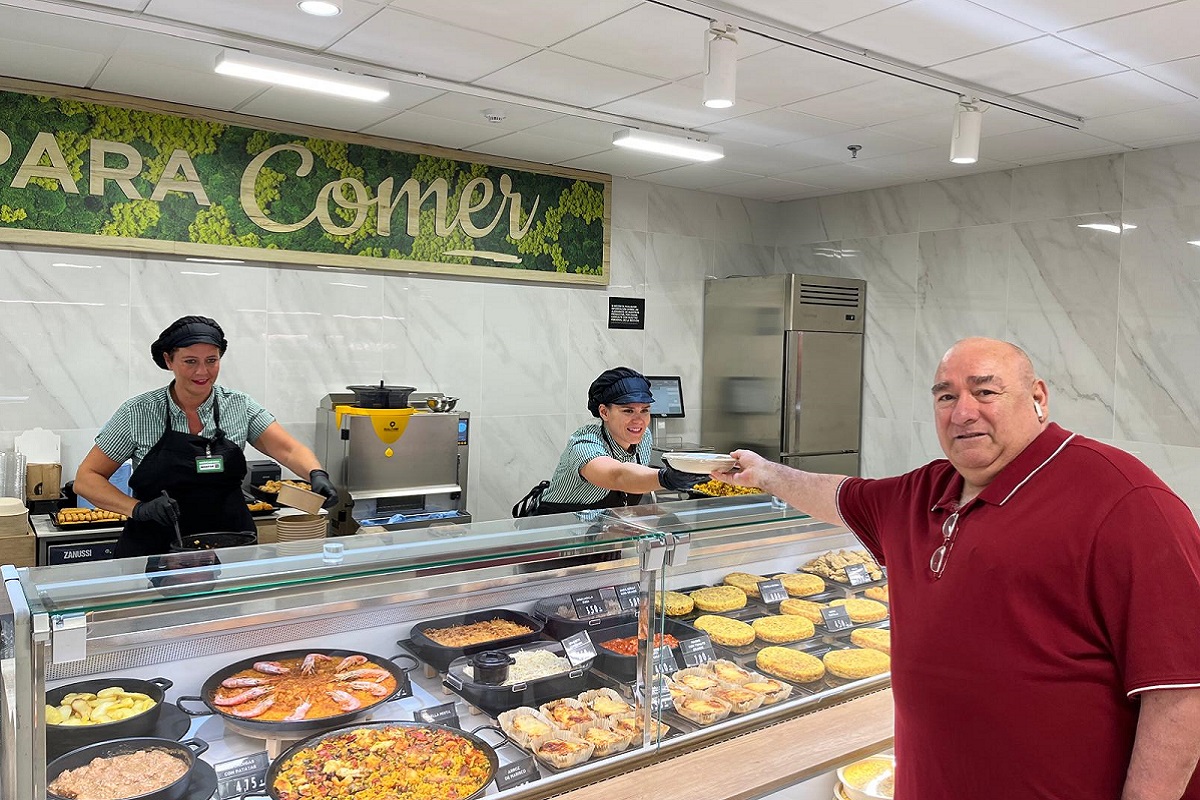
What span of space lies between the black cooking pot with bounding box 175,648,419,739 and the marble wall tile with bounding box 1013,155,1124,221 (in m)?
5.31

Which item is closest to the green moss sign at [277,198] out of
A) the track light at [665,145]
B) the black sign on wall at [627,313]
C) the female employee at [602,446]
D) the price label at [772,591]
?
the black sign on wall at [627,313]

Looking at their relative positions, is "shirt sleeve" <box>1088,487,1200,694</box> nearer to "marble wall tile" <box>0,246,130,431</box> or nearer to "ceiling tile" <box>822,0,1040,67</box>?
"ceiling tile" <box>822,0,1040,67</box>

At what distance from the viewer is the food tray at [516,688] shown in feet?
6.75

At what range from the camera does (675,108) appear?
4738 mm

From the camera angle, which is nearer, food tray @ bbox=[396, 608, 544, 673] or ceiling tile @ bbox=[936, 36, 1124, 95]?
food tray @ bbox=[396, 608, 544, 673]

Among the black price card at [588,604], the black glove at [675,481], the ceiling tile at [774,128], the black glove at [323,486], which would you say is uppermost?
the ceiling tile at [774,128]

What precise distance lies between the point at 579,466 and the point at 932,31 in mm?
2168

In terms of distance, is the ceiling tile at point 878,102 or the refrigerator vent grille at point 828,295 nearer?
the ceiling tile at point 878,102

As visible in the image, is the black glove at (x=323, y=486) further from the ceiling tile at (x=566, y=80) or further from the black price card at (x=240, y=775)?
the ceiling tile at (x=566, y=80)

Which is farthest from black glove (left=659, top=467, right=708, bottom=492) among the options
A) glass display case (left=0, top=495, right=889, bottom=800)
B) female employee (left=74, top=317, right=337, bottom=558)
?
female employee (left=74, top=317, right=337, bottom=558)

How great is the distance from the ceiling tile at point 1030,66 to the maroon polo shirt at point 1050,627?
9.05 ft

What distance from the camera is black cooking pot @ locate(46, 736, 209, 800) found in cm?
155

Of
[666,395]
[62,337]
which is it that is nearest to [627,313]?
[666,395]

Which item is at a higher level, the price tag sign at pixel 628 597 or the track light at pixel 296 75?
the track light at pixel 296 75
